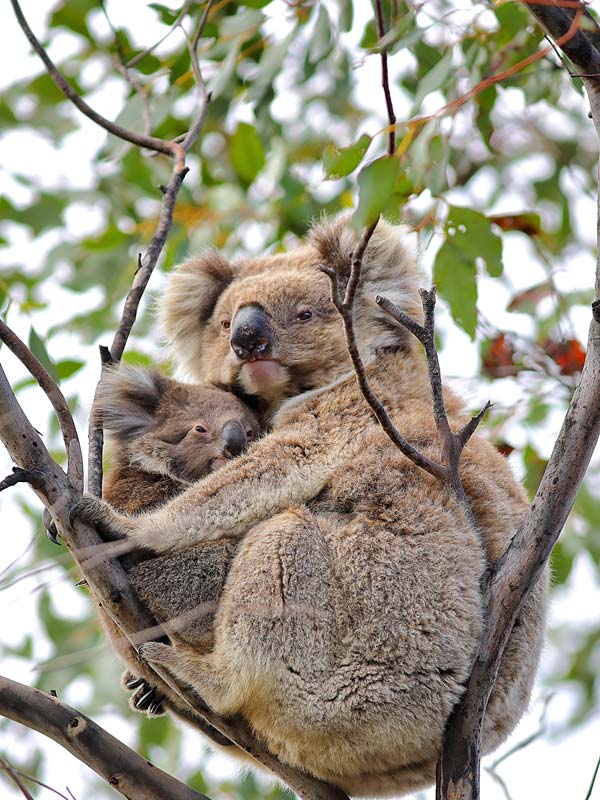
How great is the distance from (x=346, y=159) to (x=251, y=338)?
1.23m

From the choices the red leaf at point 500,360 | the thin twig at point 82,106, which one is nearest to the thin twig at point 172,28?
the thin twig at point 82,106

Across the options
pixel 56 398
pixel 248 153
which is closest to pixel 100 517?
pixel 56 398

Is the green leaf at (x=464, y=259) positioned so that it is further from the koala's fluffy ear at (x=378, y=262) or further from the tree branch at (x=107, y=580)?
the tree branch at (x=107, y=580)

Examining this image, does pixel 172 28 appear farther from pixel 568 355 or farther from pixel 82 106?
pixel 568 355

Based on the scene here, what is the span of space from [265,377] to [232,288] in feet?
2.09

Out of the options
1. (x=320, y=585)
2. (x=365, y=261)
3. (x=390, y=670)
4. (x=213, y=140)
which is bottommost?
(x=390, y=670)

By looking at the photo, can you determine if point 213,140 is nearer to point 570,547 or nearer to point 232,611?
point 570,547

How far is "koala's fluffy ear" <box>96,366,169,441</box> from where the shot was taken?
3393 mm

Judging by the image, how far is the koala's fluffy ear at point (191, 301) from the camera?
4.27 meters

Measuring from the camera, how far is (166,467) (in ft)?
10.8

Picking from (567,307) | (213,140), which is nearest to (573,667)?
(567,307)

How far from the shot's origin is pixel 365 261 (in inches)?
153

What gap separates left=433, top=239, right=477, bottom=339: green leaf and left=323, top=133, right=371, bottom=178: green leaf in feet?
3.26

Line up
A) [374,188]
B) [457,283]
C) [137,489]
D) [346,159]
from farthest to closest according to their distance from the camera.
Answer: [457,283], [137,489], [346,159], [374,188]
